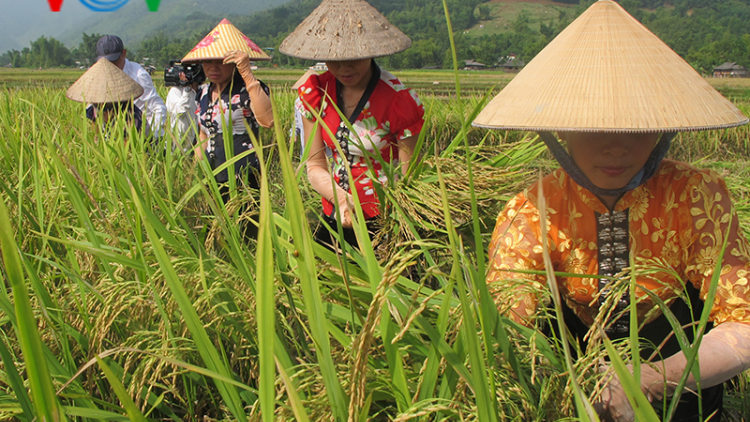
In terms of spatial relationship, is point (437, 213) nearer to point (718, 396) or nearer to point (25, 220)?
point (718, 396)

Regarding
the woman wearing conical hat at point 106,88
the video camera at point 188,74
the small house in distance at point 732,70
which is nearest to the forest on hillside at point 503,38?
the small house in distance at point 732,70

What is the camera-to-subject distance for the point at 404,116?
1918mm

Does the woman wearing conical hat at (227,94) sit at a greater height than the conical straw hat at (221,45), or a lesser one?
lesser

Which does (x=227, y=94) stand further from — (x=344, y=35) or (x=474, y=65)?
(x=474, y=65)

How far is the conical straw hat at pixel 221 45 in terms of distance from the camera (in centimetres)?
277

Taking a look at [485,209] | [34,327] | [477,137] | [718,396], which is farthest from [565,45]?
[477,137]

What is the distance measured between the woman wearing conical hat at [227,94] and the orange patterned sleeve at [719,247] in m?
2.08

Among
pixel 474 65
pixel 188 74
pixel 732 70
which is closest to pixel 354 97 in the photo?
pixel 188 74

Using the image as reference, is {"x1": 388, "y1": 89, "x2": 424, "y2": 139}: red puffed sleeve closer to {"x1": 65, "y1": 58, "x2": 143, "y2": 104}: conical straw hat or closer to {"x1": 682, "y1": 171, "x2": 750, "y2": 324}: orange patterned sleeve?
{"x1": 682, "y1": 171, "x2": 750, "y2": 324}: orange patterned sleeve

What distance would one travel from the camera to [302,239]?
1.86 ft

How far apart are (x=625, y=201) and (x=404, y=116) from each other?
3.24ft

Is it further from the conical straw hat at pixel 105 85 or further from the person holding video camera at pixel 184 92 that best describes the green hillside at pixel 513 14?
the conical straw hat at pixel 105 85

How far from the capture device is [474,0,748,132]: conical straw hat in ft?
2.90

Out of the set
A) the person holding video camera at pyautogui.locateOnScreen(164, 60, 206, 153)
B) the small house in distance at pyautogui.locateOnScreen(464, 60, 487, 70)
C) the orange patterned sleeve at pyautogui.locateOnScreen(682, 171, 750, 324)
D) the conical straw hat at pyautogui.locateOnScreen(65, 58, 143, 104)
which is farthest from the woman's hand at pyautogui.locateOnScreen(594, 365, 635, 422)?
the small house in distance at pyautogui.locateOnScreen(464, 60, 487, 70)
